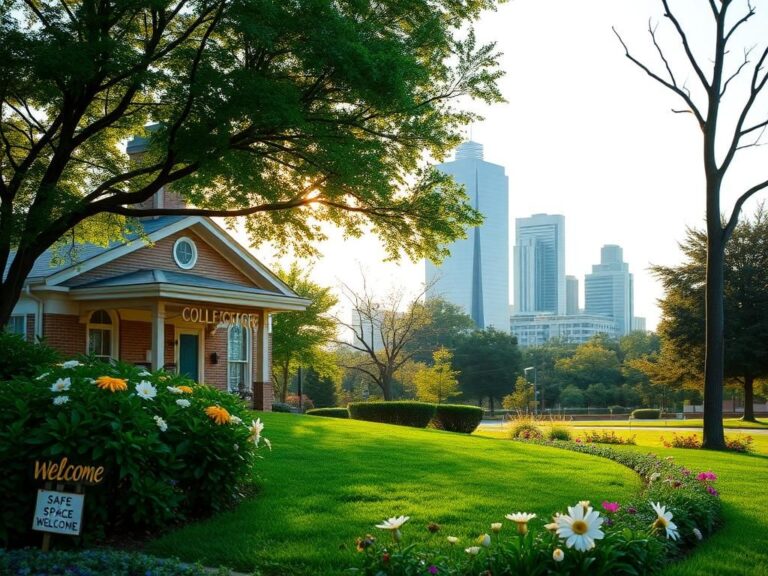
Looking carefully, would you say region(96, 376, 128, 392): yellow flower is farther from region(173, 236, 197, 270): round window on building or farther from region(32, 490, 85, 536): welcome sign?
region(173, 236, 197, 270): round window on building

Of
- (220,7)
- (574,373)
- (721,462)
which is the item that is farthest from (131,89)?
(574,373)

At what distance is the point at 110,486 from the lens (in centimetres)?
667

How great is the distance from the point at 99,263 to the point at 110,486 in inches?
604

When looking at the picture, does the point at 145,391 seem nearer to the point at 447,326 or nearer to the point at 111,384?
the point at 111,384

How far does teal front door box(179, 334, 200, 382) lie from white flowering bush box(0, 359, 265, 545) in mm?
15642

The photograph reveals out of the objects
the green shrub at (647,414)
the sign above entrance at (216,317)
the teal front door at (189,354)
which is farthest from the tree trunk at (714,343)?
the green shrub at (647,414)

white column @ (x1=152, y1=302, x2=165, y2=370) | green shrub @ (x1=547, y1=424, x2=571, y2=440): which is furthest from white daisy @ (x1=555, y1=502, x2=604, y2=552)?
green shrub @ (x1=547, y1=424, x2=571, y2=440)

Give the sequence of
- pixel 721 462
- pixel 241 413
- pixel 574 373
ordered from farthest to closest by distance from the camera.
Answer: pixel 574 373 < pixel 721 462 < pixel 241 413

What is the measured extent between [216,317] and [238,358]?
4453 millimetres

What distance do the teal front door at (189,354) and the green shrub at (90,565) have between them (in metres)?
17.7

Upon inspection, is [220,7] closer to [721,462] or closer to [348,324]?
[721,462]

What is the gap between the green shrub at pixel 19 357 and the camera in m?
9.30

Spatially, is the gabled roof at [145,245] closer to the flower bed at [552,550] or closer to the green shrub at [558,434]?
the green shrub at [558,434]

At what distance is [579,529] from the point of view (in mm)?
4312
